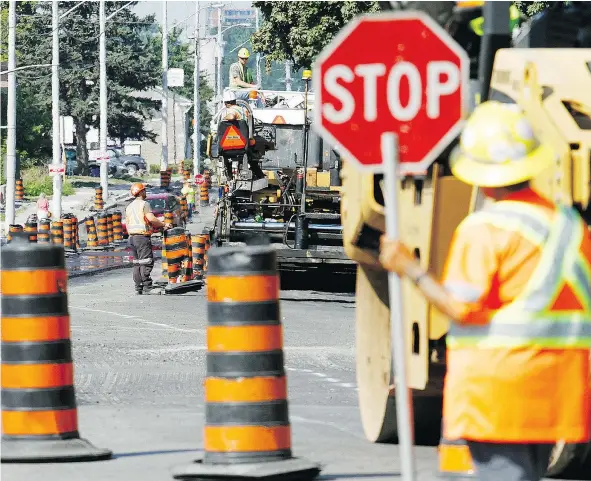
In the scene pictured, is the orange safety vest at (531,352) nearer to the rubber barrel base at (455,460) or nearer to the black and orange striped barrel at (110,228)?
the rubber barrel base at (455,460)

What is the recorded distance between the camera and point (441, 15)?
26.8 feet

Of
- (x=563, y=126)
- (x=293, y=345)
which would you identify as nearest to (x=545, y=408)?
(x=563, y=126)

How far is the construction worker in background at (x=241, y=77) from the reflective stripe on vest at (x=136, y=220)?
3562 mm

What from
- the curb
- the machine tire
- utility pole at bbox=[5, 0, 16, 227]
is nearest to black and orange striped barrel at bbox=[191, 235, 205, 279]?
the curb

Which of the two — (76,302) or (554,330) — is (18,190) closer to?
(76,302)

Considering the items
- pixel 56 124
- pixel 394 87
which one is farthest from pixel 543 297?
pixel 56 124

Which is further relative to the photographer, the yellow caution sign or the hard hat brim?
the yellow caution sign

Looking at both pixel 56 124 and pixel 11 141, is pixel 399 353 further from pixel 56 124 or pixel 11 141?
pixel 56 124

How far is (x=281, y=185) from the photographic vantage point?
25453mm

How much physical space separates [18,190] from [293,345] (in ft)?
181

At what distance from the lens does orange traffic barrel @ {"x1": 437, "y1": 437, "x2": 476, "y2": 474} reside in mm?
7504

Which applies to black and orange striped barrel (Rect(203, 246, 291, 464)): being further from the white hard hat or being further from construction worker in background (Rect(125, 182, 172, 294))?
the white hard hat

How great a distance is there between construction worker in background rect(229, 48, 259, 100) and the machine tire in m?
17.9

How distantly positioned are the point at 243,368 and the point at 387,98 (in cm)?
177
